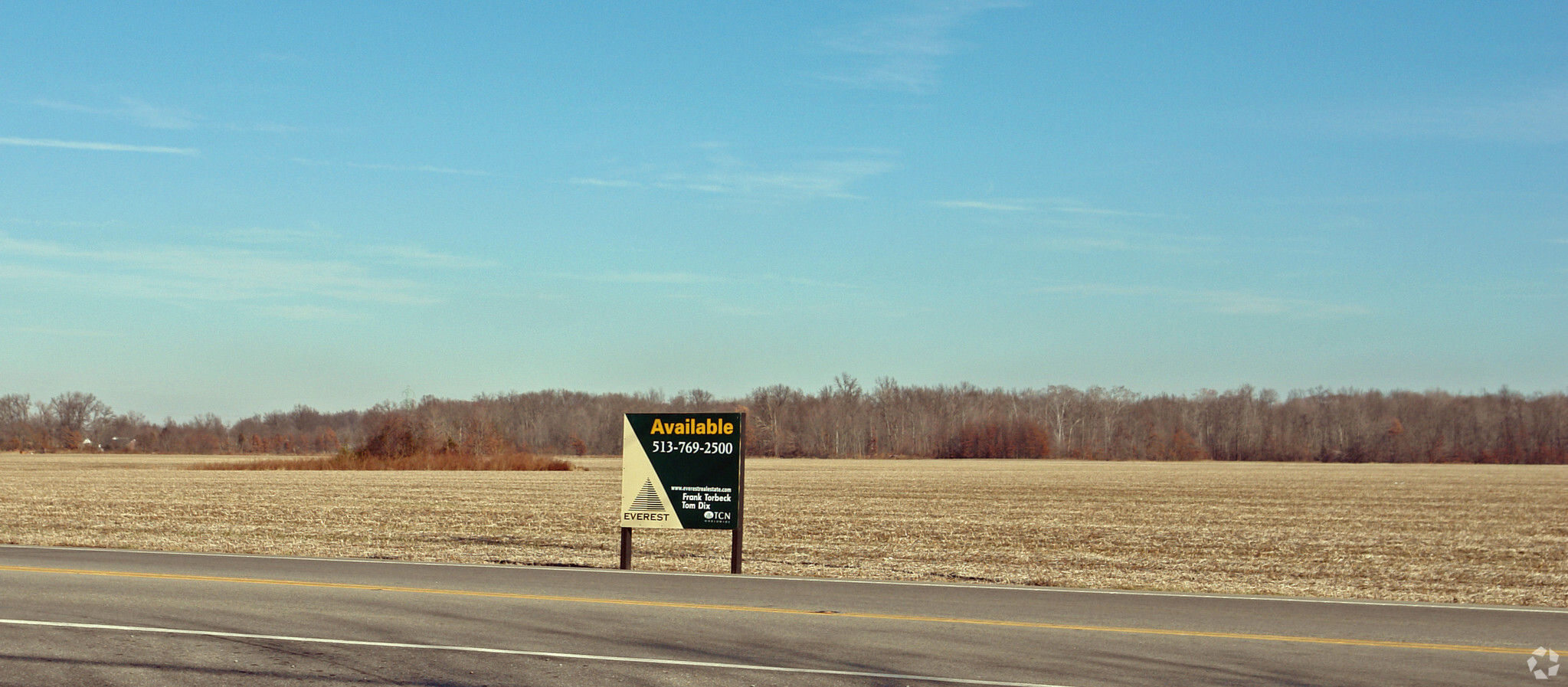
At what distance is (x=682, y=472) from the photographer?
1619cm

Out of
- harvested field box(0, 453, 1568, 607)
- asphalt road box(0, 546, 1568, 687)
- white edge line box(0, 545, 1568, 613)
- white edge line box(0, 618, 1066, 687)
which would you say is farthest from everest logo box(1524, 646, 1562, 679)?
harvested field box(0, 453, 1568, 607)

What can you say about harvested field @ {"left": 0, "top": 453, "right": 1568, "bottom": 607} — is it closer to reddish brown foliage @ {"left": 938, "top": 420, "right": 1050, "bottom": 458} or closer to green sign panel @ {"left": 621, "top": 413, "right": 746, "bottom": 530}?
green sign panel @ {"left": 621, "top": 413, "right": 746, "bottom": 530}

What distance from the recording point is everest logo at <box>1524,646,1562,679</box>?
8797mm

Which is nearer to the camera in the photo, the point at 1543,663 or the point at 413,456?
the point at 1543,663

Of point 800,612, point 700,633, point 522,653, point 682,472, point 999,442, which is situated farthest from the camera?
point 999,442

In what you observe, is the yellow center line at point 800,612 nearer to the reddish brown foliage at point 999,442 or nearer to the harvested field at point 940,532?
the harvested field at point 940,532

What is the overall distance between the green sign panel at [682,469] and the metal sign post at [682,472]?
0.01 meters

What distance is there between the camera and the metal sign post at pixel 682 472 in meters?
15.9

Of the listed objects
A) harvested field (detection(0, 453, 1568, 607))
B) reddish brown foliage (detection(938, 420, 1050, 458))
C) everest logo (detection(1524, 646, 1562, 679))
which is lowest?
harvested field (detection(0, 453, 1568, 607))

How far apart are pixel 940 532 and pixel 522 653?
17.6m

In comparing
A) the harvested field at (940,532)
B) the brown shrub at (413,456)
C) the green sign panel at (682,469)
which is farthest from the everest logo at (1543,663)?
the brown shrub at (413,456)

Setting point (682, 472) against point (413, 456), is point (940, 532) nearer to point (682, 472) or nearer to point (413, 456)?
point (682, 472)

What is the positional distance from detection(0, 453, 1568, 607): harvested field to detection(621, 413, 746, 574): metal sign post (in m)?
1.21

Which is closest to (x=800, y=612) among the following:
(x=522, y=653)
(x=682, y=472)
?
(x=522, y=653)
